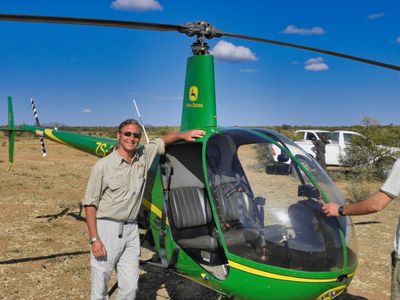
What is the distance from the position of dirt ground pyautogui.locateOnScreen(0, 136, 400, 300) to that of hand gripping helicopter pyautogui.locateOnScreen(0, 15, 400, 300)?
1.28m

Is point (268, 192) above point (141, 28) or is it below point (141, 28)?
below

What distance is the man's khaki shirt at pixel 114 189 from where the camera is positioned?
11.0 feet

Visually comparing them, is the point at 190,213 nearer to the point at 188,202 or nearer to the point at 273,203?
the point at 188,202

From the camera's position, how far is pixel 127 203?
136 inches

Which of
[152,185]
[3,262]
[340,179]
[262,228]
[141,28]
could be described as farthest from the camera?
[340,179]

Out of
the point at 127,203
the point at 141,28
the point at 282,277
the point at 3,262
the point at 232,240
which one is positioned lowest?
the point at 3,262

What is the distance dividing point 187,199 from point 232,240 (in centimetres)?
117

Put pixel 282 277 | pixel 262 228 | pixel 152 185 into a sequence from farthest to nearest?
pixel 152 185 < pixel 262 228 < pixel 282 277

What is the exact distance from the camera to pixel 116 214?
341 cm

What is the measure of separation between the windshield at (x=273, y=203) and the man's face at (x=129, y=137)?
2.61ft

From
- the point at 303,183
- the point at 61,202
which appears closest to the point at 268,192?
the point at 303,183

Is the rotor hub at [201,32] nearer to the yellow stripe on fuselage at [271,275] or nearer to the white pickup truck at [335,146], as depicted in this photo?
the yellow stripe on fuselage at [271,275]

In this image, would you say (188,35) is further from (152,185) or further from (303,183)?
(303,183)

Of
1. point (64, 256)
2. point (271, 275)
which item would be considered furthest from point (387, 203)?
point (64, 256)
